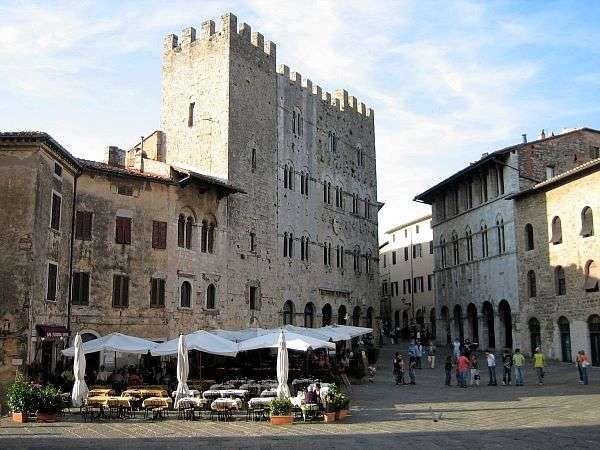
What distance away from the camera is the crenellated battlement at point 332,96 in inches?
1706

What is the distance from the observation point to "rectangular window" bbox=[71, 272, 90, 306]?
2819cm

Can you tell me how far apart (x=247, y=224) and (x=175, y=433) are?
2179 cm

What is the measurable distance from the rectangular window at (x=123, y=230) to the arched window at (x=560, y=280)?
76.4ft

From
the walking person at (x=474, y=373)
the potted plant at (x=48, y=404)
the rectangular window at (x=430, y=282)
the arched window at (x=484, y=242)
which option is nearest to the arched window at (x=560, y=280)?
the arched window at (x=484, y=242)

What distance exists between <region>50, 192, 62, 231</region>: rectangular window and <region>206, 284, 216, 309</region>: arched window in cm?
948

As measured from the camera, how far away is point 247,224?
123 feet

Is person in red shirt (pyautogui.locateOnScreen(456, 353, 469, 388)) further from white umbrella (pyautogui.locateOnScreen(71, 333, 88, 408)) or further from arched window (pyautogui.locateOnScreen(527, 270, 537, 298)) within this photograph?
white umbrella (pyautogui.locateOnScreen(71, 333, 88, 408))

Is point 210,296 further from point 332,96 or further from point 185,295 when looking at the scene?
point 332,96

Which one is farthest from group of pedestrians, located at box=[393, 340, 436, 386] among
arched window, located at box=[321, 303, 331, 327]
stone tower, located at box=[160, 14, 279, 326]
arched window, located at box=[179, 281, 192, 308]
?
arched window, located at box=[179, 281, 192, 308]

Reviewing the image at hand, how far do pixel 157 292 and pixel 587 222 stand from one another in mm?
22576

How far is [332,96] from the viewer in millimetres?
49219

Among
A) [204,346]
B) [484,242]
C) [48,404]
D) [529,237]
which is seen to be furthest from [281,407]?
[484,242]

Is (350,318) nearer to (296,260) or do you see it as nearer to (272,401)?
(296,260)

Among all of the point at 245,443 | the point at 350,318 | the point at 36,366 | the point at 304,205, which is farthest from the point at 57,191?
the point at 350,318
